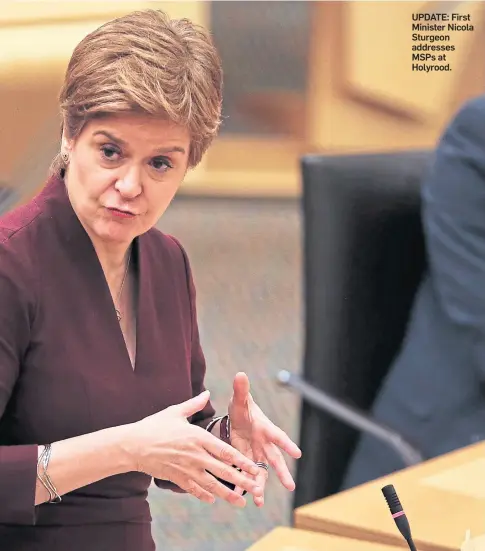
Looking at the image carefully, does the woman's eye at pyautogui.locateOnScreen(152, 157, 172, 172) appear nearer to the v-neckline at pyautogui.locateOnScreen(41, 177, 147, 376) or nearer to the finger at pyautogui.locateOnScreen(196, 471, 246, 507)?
the v-neckline at pyautogui.locateOnScreen(41, 177, 147, 376)

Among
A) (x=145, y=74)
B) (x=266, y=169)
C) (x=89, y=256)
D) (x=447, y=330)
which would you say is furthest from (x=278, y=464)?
(x=266, y=169)

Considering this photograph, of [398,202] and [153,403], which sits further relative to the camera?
[398,202]

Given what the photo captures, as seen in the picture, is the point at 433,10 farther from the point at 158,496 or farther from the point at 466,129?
the point at 158,496

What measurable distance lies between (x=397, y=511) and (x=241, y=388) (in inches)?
6.9

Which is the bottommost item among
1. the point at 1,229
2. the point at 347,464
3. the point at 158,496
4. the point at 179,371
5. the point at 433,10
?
the point at 347,464

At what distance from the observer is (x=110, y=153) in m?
0.77

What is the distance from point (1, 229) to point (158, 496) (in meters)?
0.28

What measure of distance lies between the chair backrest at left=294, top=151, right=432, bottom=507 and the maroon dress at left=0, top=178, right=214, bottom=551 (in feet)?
2.13

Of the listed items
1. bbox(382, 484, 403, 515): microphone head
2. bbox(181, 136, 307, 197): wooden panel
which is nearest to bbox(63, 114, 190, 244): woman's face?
bbox(382, 484, 403, 515): microphone head

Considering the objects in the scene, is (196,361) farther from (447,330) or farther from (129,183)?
(447,330)

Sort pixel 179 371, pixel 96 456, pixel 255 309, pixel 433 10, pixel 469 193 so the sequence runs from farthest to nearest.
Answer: pixel 255 309 < pixel 469 193 < pixel 433 10 < pixel 179 371 < pixel 96 456

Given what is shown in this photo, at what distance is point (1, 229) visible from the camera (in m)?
0.78

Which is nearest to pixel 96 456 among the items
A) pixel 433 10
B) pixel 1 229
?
pixel 1 229

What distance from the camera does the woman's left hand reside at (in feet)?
2.86
